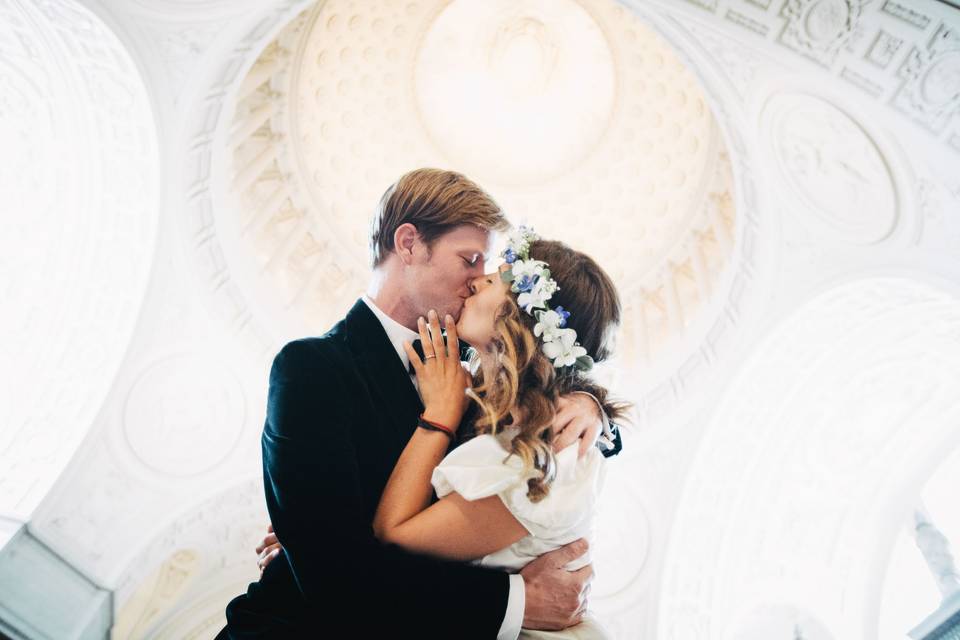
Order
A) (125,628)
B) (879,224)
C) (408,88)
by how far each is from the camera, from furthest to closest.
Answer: (408,88) < (125,628) < (879,224)

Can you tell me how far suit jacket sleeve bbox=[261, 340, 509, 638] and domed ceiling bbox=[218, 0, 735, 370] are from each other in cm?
722

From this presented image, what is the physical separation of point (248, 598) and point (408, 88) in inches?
437

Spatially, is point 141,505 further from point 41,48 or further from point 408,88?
point 408,88

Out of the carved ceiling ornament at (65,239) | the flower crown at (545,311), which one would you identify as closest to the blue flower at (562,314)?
the flower crown at (545,311)

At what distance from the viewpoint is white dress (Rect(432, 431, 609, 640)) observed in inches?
89.4

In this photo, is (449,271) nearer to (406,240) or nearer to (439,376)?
(406,240)

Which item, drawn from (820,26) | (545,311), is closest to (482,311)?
(545,311)

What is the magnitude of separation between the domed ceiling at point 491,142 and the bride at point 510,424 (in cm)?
692

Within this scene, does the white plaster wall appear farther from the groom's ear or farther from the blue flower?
the groom's ear

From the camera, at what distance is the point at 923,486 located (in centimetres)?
880

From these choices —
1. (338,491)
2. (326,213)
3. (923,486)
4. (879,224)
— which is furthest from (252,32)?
(923,486)

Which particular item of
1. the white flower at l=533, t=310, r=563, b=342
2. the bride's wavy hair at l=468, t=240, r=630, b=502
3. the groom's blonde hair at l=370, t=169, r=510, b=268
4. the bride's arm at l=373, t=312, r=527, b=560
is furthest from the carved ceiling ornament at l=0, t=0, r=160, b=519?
the bride's arm at l=373, t=312, r=527, b=560

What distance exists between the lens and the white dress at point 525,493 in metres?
2.27

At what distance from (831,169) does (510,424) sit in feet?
18.9
